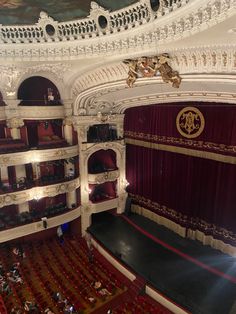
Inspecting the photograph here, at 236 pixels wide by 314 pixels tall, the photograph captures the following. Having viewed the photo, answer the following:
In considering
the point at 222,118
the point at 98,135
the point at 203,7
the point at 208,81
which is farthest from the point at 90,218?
the point at 203,7

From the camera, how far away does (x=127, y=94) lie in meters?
13.1

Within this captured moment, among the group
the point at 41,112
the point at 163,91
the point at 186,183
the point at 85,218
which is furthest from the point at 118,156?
the point at 163,91

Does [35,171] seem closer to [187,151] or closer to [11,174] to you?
[11,174]

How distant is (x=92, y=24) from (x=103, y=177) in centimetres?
855

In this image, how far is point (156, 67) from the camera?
834cm

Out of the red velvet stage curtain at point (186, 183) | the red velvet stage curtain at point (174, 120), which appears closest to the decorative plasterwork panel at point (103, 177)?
the red velvet stage curtain at point (186, 183)

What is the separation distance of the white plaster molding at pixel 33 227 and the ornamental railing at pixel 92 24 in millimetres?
8300

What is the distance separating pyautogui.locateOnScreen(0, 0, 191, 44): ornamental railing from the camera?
7.00m

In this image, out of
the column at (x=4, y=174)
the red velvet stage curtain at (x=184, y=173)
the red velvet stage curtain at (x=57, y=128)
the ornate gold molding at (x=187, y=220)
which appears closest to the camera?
the red velvet stage curtain at (x=184, y=173)

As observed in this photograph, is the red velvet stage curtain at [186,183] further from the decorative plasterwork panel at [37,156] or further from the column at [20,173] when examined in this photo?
the column at [20,173]

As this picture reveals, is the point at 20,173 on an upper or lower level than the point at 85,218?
upper

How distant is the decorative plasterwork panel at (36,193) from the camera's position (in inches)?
505

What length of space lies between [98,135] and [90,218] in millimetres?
4879

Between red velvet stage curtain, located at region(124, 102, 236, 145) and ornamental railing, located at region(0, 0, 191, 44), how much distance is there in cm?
553
